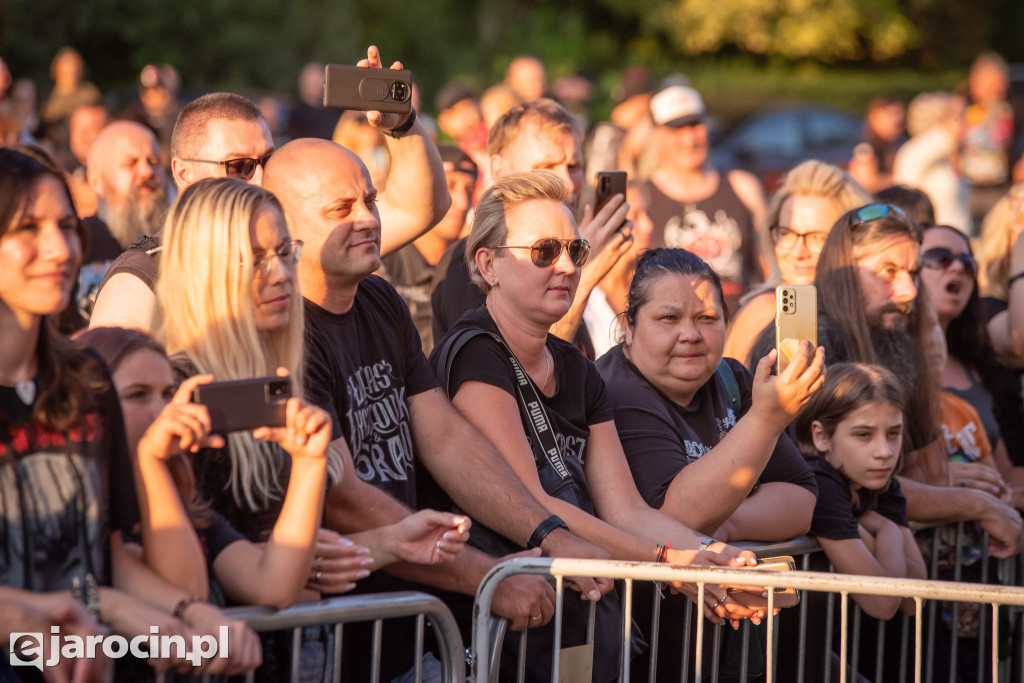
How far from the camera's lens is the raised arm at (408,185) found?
4305 millimetres

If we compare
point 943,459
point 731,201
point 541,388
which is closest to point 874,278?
point 943,459

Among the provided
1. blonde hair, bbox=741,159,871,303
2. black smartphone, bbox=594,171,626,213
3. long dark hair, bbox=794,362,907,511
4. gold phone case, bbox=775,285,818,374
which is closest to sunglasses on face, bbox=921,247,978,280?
blonde hair, bbox=741,159,871,303

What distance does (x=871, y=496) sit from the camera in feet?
15.0

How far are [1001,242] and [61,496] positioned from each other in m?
5.90

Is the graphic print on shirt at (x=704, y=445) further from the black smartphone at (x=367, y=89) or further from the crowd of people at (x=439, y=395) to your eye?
the black smartphone at (x=367, y=89)

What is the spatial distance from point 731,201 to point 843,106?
20405 mm

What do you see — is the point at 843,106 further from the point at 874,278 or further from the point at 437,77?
the point at 874,278

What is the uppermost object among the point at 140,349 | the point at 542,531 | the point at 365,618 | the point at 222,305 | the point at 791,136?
the point at 791,136

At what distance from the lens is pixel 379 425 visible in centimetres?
366

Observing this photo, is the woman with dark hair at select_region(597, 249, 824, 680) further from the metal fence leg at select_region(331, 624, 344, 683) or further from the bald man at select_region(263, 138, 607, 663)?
the metal fence leg at select_region(331, 624, 344, 683)

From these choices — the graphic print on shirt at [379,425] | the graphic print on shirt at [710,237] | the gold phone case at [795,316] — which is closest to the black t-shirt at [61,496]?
the graphic print on shirt at [379,425]

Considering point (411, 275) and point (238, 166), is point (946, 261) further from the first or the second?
point (238, 166)

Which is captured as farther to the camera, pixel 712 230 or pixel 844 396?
pixel 712 230

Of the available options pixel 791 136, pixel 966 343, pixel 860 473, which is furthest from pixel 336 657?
pixel 791 136
